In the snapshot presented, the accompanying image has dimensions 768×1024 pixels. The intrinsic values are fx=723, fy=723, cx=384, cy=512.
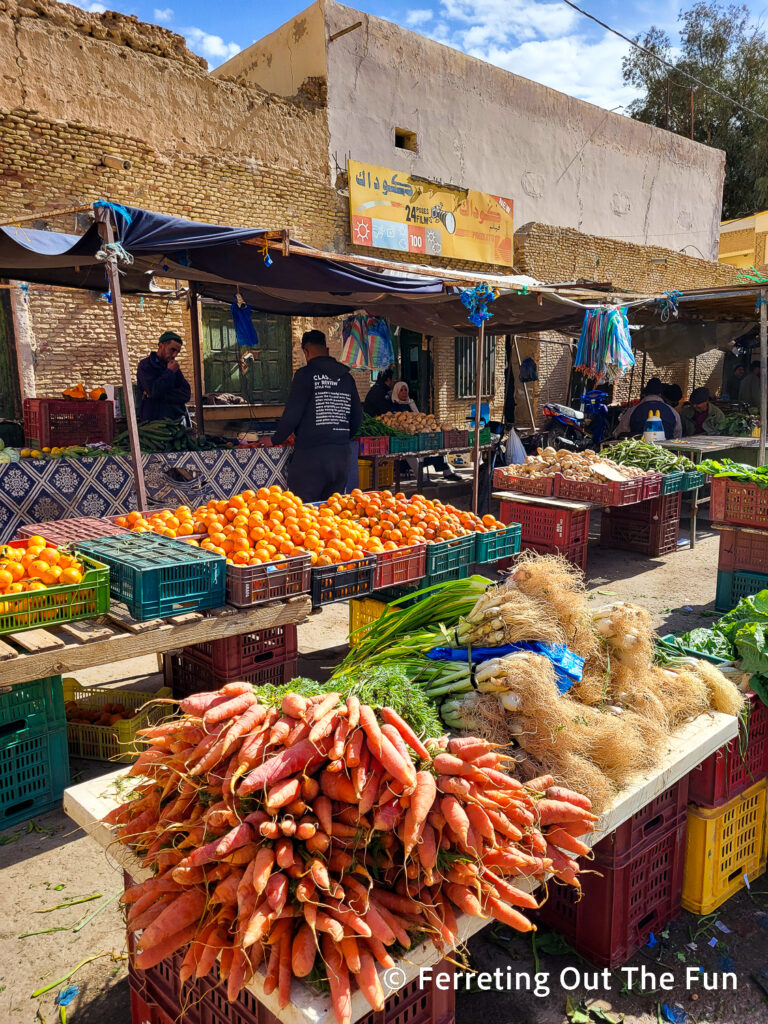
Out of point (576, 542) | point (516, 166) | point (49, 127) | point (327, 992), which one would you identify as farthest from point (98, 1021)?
point (516, 166)

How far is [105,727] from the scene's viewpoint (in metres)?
4.04

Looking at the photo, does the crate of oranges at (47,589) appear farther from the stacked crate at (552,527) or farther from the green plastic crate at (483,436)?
the green plastic crate at (483,436)

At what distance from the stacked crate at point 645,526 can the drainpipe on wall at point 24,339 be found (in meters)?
8.59

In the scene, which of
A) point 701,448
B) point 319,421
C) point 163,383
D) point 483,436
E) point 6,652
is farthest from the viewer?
point 483,436

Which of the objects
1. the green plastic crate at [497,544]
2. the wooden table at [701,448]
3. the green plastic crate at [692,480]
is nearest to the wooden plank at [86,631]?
the green plastic crate at [497,544]

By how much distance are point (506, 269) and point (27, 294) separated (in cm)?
1114

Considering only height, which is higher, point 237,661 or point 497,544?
point 497,544

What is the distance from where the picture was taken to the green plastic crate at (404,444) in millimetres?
10359

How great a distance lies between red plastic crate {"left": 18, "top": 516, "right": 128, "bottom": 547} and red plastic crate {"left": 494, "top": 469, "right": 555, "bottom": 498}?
15.2 ft

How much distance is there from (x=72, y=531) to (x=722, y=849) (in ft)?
12.2

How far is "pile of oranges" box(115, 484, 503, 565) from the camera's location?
414 cm

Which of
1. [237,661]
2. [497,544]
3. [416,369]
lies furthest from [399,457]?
[416,369]

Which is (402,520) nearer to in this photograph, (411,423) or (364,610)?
(364,610)
